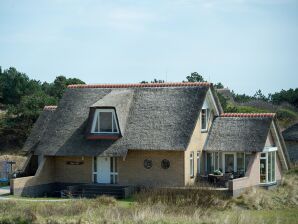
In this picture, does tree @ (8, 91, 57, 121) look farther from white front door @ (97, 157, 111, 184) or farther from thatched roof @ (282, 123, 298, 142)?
thatched roof @ (282, 123, 298, 142)

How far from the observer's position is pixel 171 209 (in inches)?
1035

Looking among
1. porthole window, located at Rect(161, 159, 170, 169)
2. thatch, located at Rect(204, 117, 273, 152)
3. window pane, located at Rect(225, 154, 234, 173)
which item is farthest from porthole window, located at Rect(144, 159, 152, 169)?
window pane, located at Rect(225, 154, 234, 173)

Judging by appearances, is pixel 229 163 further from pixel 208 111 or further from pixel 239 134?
pixel 208 111

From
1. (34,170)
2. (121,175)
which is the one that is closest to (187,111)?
(121,175)

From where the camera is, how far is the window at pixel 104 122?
37000 mm

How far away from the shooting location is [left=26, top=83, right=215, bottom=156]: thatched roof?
35.6 metres

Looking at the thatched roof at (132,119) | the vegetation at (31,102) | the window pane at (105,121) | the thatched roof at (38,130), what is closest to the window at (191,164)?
the thatched roof at (132,119)

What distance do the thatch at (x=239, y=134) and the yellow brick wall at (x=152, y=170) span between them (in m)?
2.80

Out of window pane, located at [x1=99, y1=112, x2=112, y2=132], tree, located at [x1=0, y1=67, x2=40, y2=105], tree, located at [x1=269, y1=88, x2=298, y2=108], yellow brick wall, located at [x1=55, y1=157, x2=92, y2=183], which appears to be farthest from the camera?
tree, located at [x1=269, y1=88, x2=298, y2=108]

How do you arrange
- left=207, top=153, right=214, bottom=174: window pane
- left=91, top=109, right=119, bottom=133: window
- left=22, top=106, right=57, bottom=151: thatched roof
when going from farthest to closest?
left=22, top=106, right=57, bottom=151: thatched roof, left=207, top=153, right=214, bottom=174: window pane, left=91, top=109, right=119, bottom=133: window

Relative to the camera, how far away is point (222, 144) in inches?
1454

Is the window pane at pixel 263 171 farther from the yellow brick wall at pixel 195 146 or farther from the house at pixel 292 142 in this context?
the house at pixel 292 142

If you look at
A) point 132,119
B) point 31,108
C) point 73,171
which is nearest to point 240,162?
point 132,119

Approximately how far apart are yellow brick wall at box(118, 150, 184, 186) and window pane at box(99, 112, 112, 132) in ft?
6.42
